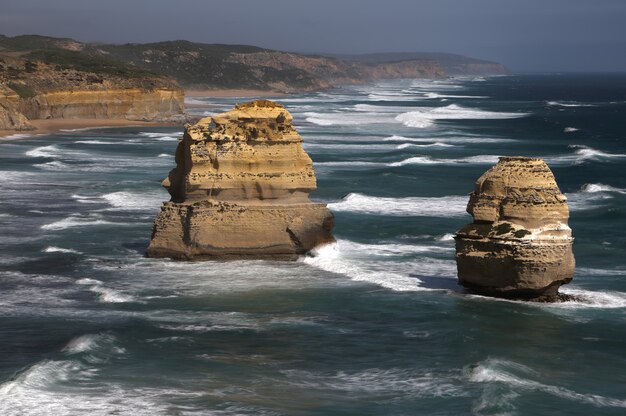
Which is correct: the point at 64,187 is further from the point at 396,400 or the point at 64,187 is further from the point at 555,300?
the point at 396,400

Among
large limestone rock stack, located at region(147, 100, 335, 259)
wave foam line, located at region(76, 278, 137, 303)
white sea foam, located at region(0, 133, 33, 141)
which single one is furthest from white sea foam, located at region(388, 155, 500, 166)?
wave foam line, located at region(76, 278, 137, 303)

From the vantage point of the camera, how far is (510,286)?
25266 mm

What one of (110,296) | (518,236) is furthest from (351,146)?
(518,236)

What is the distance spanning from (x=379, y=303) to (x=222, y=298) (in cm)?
346

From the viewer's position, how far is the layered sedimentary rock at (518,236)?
24.7 m

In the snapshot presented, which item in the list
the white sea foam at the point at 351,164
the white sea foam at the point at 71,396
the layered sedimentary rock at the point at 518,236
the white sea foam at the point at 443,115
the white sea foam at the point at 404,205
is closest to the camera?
the white sea foam at the point at 71,396

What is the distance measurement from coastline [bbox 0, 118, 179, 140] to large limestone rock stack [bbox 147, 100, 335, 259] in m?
48.8

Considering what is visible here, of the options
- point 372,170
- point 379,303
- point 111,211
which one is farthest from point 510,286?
point 372,170

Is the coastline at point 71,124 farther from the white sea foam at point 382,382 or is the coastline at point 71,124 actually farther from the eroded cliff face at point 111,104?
the white sea foam at point 382,382

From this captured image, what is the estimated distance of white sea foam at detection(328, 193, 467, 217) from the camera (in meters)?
41.1

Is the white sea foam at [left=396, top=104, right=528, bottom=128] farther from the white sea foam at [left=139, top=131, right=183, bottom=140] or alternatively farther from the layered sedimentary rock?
the layered sedimentary rock

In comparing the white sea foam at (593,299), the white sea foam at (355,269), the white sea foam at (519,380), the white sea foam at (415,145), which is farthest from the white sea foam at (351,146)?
the white sea foam at (519,380)

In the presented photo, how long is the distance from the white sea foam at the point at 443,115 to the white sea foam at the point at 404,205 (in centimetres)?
5107

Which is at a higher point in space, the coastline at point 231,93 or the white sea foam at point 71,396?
the white sea foam at point 71,396
